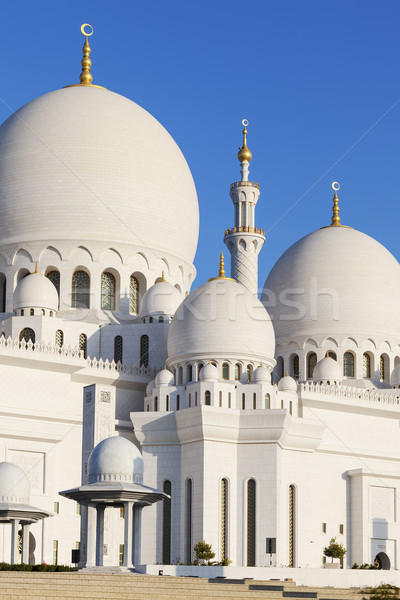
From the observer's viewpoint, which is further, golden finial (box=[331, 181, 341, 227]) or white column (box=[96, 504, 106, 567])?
golden finial (box=[331, 181, 341, 227])

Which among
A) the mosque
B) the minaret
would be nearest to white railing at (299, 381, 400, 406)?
the mosque

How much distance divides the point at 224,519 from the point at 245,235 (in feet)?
41.5

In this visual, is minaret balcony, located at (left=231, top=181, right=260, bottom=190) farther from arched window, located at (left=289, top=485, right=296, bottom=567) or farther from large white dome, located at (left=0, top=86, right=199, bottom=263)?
arched window, located at (left=289, top=485, right=296, bottom=567)

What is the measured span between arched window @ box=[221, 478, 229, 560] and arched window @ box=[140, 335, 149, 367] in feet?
20.8

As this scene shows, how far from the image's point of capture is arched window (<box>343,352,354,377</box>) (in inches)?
1738

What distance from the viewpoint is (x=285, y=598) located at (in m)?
24.0

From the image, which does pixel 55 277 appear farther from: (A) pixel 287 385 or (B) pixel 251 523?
(B) pixel 251 523

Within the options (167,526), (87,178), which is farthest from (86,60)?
(167,526)

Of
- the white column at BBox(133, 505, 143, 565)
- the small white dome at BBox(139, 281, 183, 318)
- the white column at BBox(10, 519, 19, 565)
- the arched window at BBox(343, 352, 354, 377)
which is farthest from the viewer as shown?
the arched window at BBox(343, 352, 354, 377)

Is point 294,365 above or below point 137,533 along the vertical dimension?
above

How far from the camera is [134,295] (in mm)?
42219

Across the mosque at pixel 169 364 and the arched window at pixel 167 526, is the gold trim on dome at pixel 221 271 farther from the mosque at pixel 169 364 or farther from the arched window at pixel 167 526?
the arched window at pixel 167 526

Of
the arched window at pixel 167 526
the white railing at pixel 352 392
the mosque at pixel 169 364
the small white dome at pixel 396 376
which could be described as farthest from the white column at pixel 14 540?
the small white dome at pixel 396 376

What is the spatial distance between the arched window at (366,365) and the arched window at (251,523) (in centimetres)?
1078
